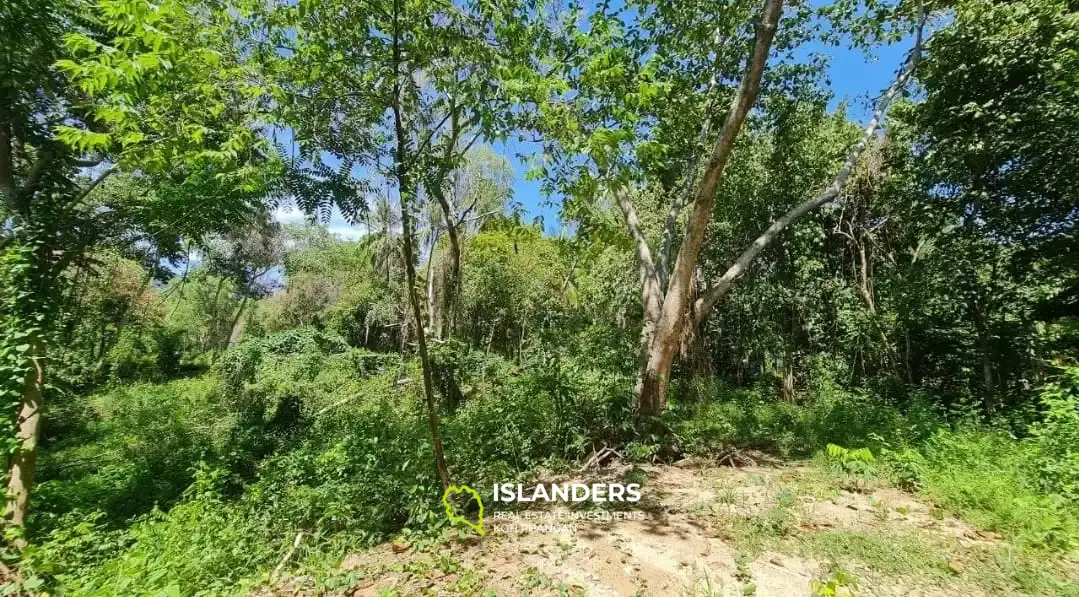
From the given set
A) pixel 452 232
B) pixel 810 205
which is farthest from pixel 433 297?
pixel 810 205

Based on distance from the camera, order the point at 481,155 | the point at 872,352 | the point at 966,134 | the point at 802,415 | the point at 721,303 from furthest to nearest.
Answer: the point at 481,155 < the point at 721,303 < the point at 872,352 < the point at 802,415 < the point at 966,134

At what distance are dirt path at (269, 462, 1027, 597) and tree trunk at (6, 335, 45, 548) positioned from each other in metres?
2.93

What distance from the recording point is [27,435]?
12.6 ft

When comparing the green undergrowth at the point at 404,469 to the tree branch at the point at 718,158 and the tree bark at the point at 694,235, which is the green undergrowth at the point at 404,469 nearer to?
the tree bark at the point at 694,235

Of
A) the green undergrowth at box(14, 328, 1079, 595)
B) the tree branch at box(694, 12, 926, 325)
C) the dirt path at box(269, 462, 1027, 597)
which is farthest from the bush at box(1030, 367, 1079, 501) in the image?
the tree branch at box(694, 12, 926, 325)

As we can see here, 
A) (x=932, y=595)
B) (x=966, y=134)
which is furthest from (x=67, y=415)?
(x=966, y=134)

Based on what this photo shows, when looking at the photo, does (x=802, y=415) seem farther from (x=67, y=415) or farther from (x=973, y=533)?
(x=67, y=415)

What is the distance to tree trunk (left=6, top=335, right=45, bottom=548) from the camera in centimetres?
365

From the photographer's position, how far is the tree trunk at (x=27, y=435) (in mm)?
3646

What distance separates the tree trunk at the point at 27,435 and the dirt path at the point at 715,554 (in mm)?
2930

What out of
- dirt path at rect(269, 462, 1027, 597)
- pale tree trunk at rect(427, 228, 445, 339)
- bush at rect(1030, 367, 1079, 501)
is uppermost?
pale tree trunk at rect(427, 228, 445, 339)

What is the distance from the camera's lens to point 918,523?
10.5 feet

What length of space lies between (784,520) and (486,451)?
8.73 ft

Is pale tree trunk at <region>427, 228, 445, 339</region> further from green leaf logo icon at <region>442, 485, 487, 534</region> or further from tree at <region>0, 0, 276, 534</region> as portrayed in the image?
green leaf logo icon at <region>442, 485, 487, 534</region>
